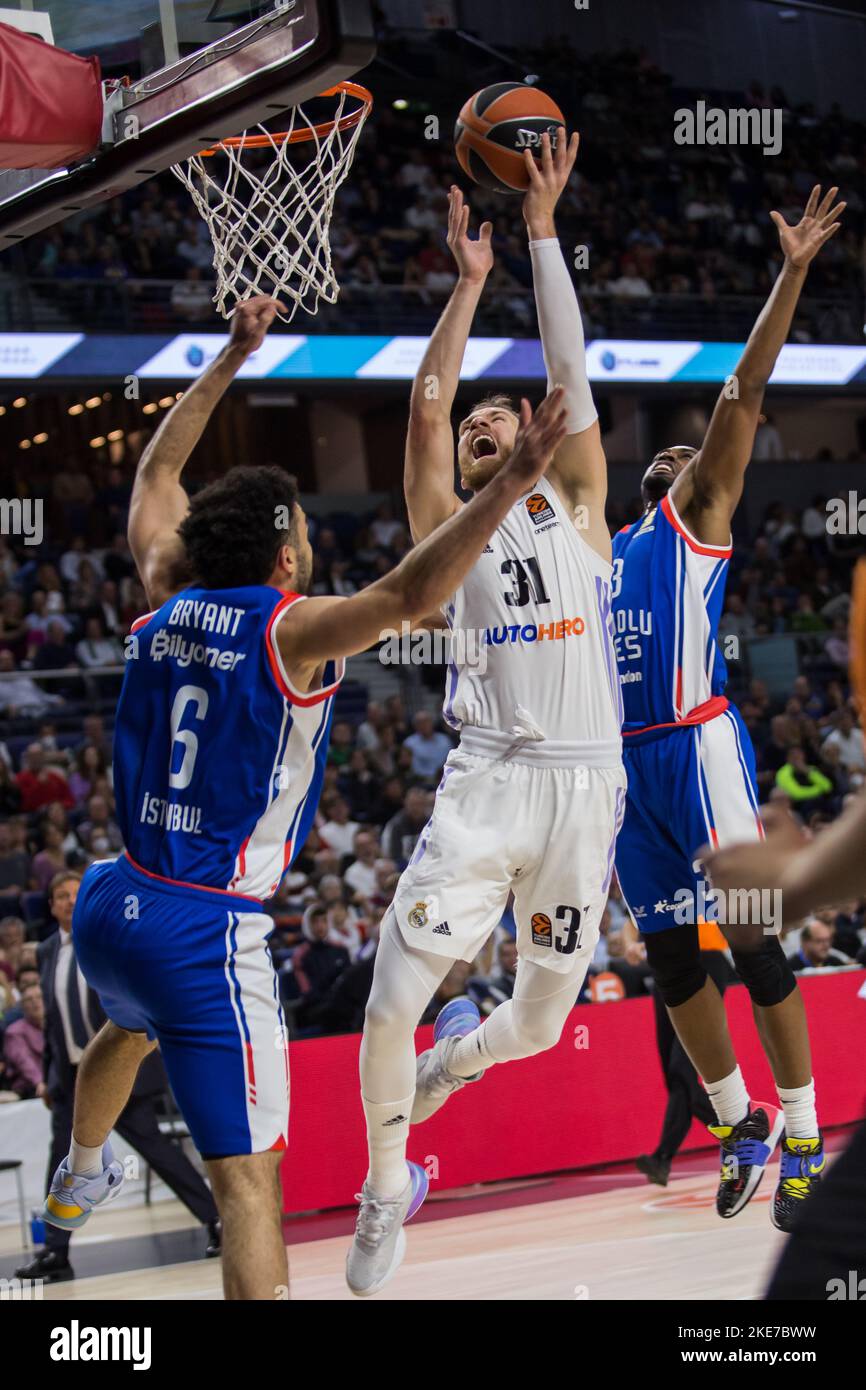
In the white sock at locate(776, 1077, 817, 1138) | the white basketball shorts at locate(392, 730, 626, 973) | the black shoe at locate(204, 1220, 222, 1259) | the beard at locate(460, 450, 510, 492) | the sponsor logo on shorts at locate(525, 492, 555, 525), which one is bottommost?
the black shoe at locate(204, 1220, 222, 1259)

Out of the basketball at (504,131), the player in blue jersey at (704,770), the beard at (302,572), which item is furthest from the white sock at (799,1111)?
the basketball at (504,131)

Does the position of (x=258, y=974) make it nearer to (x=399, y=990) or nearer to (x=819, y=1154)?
(x=399, y=990)

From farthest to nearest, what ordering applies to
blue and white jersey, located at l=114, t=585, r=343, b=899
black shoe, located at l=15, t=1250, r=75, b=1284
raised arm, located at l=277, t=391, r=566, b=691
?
black shoe, located at l=15, t=1250, r=75, b=1284
blue and white jersey, located at l=114, t=585, r=343, b=899
raised arm, located at l=277, t=391, r=566, b=691

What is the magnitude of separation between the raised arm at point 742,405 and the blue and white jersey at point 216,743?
209 cm

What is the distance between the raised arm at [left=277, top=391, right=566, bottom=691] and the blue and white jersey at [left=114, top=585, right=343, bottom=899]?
0.55ft

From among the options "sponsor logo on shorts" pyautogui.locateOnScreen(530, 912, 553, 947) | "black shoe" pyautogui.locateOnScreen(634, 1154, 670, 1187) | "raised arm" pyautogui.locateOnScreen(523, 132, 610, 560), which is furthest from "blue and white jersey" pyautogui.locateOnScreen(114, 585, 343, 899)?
"black shoe" pyautogui.locateOnScreen(634, 1154, 670, 1187)

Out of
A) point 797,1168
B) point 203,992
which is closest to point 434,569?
point 203,992

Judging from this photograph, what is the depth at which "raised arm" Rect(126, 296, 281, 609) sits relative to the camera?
4883 mm

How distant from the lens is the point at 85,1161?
16.0 ft

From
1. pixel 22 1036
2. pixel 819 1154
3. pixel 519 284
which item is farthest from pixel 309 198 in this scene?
pixel 519 284

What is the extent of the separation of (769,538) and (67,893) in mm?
14998

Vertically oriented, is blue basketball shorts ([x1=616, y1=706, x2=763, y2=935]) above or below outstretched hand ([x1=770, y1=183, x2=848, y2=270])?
below

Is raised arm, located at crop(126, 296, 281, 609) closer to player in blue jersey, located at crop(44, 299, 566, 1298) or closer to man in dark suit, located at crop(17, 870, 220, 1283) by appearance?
player in blue jersey, located at crop(44, 299, 566, 1298)

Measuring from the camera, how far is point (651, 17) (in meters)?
23.3
